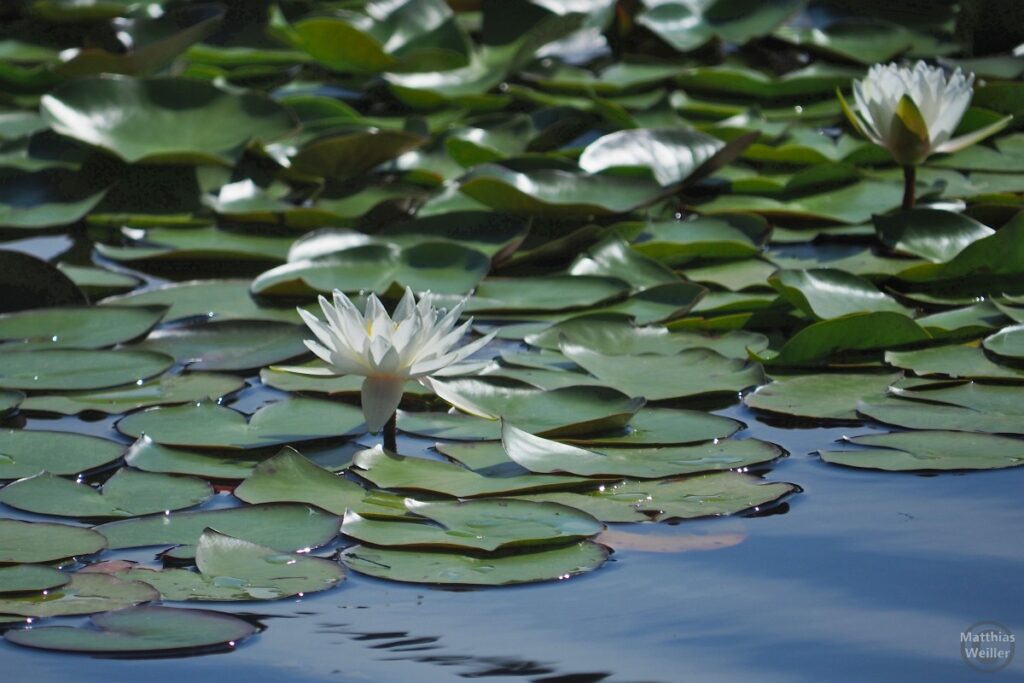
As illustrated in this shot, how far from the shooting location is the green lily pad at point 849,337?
7.68 feet

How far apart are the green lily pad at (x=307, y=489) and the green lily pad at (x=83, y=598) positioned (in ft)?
0.89

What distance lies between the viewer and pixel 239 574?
164 centimetres

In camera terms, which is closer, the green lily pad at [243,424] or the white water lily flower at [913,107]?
the green lily pad at [243,424]

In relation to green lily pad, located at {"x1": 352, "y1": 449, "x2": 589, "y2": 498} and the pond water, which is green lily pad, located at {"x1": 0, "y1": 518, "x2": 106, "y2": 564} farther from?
green lily pad, located at {"x1": 352, "y1": 449, "x2": 589, "y2": 498}

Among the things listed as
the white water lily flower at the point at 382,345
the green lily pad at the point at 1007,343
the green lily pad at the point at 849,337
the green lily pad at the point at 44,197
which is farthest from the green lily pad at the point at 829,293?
the green lily pad at the point at 44,197

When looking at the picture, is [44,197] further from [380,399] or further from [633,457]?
[633,457]

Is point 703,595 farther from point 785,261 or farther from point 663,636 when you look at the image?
point 785,261

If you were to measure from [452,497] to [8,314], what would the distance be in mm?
1186

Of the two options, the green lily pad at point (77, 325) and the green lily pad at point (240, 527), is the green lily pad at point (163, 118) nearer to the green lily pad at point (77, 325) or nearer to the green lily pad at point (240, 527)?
the green lily pad at point (77, 325)

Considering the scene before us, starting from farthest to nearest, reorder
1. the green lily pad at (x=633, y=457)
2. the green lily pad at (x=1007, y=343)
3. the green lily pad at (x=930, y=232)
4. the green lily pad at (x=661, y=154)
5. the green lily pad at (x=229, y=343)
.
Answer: the green lily pad at (x=661, y=154), the green lily pad at (x=930, y=232), the green lily pad at (x=229, y=343), the green lily pad at (x=1007, y=343), the green lily pad at (x=633, y=457)

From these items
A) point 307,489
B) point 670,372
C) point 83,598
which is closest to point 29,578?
point 83,598

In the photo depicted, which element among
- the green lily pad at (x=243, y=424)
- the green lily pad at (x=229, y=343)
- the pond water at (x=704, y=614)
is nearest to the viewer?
the pond water at (x=704, y=614)

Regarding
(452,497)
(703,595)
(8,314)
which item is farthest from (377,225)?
(703,595)

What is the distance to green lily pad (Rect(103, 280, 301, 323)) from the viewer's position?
2656mm
